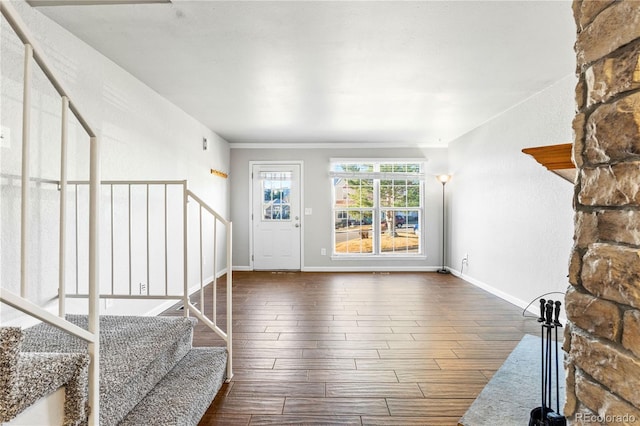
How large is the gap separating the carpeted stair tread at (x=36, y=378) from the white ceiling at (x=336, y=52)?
6.41ft

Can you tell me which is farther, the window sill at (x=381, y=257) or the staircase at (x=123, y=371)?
the window sill at (x=381, y=257)

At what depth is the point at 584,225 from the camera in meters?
0.81

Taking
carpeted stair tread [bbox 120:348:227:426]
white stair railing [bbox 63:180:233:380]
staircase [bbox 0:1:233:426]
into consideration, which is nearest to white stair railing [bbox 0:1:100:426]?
staircase [bbox 0:1:233:426]

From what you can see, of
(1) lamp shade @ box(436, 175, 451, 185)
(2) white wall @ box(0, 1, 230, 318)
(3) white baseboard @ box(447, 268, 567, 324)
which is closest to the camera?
(2) white wall @ box(0, 1, 230, 318)

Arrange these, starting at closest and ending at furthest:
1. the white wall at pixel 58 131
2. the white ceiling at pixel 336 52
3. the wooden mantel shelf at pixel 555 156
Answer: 1. the wooden mantel shelf at pixel 555 156
2. the white wall at pixel 58 131
3. the white ceiling at pixel 336 52

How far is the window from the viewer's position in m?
6.20

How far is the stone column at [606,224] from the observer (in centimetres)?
68

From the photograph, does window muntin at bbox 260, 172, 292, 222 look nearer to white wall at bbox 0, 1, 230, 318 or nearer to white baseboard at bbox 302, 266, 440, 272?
white baseboard at bbox 302, 266, 440, 272

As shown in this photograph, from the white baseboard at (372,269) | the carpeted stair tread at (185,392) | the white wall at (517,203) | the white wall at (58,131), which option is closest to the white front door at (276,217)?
the white baseboard at (372,269)

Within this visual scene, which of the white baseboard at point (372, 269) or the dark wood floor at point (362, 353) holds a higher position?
the white baseboard at point (372, 269)

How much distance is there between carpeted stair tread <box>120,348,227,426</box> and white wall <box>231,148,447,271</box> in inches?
157

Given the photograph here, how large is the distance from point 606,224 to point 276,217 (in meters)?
5.67

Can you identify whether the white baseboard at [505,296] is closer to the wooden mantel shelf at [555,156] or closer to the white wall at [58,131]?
the wooden mantel shelf at [555,156]

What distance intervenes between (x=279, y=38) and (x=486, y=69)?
1818mm
